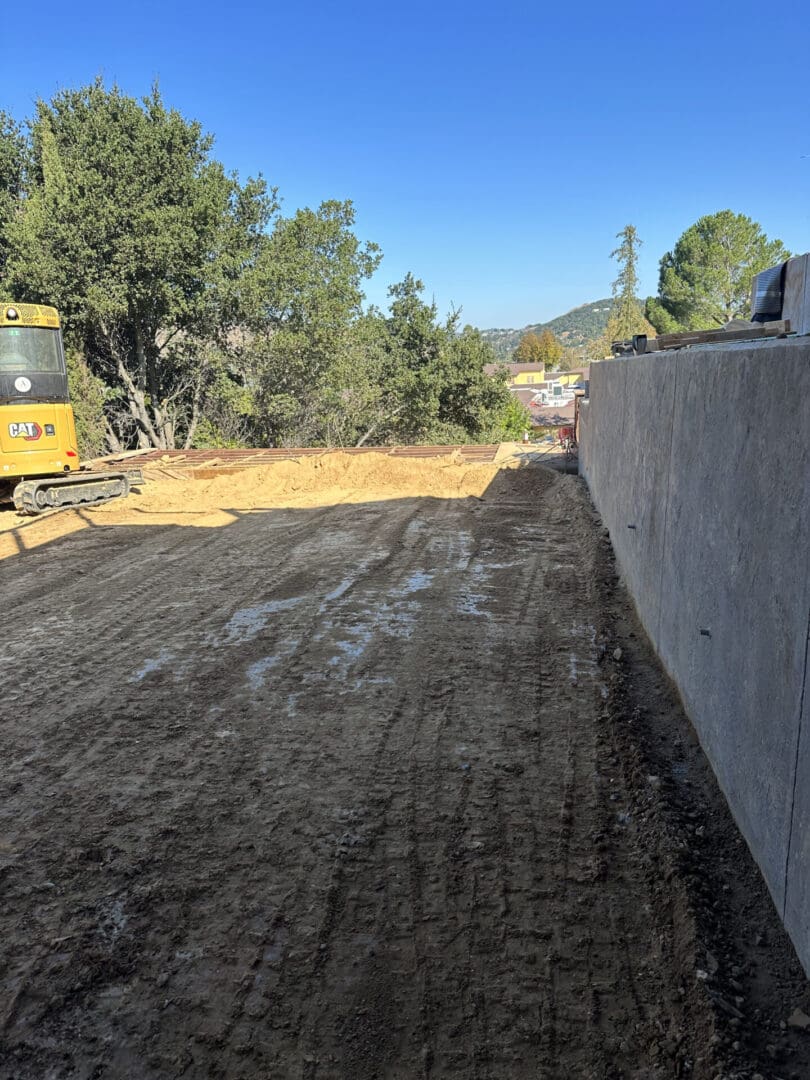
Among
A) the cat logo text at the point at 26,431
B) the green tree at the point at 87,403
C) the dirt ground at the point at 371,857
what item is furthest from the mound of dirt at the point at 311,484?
the green tree at the point at 87,403

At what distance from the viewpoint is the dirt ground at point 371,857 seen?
8.43 feet

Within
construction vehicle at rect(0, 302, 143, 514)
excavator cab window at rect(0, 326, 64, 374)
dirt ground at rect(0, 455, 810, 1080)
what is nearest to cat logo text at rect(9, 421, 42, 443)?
construction vehicle at rect(0, 302, 143, 514)

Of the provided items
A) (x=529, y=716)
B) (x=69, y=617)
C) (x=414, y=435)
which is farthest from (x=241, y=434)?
(x=529, y=716)

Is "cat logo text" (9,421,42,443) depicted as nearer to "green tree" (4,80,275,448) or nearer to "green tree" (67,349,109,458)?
"green tree" (4,80,275,448)

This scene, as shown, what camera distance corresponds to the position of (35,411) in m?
12.0

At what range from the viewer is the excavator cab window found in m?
11.7

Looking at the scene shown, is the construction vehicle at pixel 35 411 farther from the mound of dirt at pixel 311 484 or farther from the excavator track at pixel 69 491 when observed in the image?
the mound of dirt at pixel 311 484

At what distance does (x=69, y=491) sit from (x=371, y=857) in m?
11.5

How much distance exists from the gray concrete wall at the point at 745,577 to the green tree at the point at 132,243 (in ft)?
60.4

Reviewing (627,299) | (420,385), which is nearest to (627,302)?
(627,299)

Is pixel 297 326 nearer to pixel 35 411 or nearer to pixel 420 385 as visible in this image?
pixel 420 385

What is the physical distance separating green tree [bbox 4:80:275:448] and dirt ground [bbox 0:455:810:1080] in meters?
16.0

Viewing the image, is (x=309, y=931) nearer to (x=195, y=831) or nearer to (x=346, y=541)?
(x=195, y=831)

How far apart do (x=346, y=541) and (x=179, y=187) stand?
15792 millimetres
